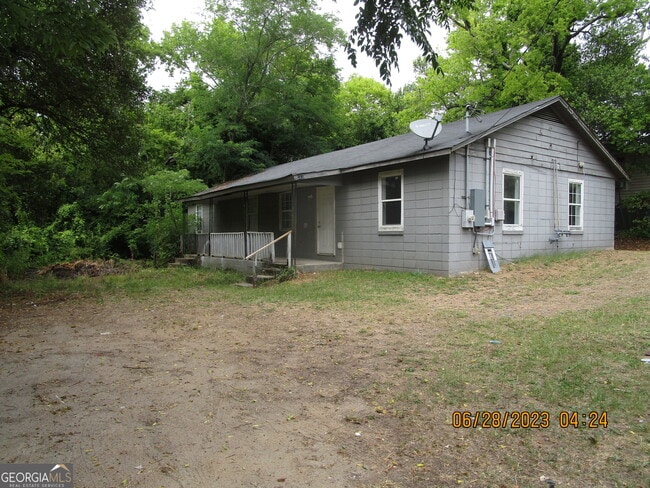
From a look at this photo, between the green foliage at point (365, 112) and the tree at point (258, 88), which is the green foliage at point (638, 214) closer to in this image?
the green foliage at point (365, 112)

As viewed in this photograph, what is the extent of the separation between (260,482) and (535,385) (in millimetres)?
2548

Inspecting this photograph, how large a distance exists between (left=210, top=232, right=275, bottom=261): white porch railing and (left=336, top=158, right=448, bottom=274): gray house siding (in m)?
2.33

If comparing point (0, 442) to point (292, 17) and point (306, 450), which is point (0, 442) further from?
point (292, 17)

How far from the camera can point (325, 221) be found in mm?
14039

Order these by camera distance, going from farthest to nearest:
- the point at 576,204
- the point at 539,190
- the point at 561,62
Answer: the point at 561,62 → the point at 576,204 → the point at 539,190

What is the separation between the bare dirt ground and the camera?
271 centimetres

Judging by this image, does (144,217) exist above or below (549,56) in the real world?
below

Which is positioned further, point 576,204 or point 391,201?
point 576,204

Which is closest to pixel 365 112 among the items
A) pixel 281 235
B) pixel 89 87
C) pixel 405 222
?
pixel 281 235

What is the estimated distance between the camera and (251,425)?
3.30 metres

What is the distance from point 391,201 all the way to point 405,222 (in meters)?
0.80

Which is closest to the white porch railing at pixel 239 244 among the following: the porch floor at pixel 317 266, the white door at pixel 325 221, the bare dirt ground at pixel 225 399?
the porch floor at pixel 317 266

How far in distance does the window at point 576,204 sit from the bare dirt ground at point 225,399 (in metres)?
6.72

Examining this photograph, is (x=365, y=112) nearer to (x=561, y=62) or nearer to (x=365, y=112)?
(x=365, y=112)
